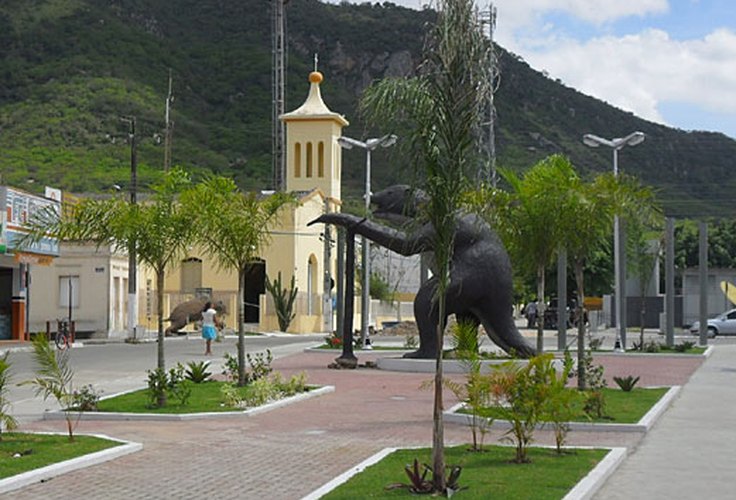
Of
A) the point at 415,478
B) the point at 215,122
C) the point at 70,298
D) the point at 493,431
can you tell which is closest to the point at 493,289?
the point at 493,431

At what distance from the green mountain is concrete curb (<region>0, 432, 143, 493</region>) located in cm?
5653

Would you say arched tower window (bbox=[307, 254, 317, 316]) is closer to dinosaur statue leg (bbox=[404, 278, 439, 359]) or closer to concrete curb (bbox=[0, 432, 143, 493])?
dinosaur statue leg (bbox=[404, 278, 439, 359])

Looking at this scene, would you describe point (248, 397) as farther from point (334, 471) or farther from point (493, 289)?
point (493, 289)

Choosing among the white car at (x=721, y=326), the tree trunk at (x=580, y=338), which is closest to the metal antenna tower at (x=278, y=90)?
the white car at (x=721, y=326)

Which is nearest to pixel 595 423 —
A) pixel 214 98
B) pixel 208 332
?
pixel 208 332

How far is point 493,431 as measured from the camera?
52.3ft

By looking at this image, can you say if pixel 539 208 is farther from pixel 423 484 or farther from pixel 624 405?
pixel 423 484

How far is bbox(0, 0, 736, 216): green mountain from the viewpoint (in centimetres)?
7575

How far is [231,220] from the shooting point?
68.7 feet

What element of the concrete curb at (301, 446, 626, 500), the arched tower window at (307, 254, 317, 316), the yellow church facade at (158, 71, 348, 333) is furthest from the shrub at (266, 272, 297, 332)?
the concrete curb at (301, 446, 626, 500)

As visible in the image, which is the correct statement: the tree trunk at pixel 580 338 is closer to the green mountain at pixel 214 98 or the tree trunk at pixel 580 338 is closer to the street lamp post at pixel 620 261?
the street lamp post at pixel 620 261

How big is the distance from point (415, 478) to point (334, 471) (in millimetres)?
2002

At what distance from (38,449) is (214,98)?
77.7 metres

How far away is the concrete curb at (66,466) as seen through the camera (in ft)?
37.2
